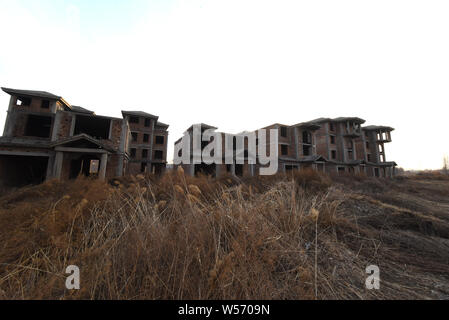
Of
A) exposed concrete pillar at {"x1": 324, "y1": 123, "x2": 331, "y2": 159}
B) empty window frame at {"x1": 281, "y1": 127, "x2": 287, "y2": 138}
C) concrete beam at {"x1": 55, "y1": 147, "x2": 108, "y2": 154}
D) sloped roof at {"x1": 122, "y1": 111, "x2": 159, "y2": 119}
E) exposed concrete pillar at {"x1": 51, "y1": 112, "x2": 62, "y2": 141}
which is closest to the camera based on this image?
concrete beam at {"x1": 55, "y1": 147, "x2": 108, "y2": 154}

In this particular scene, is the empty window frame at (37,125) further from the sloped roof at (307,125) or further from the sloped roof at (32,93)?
the sloped roof at (307,125)

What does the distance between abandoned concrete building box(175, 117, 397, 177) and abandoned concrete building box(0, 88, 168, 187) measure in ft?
22.4

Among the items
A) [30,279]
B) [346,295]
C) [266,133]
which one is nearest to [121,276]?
[30,279]

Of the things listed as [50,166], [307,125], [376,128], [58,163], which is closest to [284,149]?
[307,125]

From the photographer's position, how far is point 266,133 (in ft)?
70.1

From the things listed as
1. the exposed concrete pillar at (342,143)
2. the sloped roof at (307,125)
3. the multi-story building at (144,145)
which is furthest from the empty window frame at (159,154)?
the exposed concrete pillar at (342,143)

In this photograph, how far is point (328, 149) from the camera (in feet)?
78.2

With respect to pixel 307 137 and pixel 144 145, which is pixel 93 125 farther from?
pixel 307 137

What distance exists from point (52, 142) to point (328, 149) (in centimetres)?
2965

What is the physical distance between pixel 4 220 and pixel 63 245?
6.71 feet

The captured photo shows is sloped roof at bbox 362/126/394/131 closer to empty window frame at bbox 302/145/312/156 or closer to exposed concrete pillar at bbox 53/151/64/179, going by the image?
empty window frame at bbox 302/145/312/156

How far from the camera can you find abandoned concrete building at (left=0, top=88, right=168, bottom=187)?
10.0 meters

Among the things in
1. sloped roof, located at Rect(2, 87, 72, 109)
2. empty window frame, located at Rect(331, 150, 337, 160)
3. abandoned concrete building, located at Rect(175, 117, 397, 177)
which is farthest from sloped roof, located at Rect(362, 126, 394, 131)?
sloped roof, located at Rect(2, 87, 72, 109)

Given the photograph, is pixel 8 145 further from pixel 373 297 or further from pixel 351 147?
pixel 351 147
